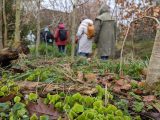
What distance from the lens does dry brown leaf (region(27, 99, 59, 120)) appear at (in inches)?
80.9

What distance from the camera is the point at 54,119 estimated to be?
202 cm

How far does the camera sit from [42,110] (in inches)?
82.6

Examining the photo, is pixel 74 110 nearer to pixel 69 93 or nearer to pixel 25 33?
pixel 69 93

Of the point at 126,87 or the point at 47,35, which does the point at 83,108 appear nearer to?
the point at 126,87

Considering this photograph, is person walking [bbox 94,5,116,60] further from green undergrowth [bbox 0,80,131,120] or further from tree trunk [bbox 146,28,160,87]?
green undergrowth [bbox 0,80,131,120]

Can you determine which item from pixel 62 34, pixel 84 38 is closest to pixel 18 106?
pixel 84 38

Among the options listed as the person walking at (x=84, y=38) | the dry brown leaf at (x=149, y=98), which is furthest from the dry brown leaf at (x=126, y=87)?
the person walking at (x=84, y=38)

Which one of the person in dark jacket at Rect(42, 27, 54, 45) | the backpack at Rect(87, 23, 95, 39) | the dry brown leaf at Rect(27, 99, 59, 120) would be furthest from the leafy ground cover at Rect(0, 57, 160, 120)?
the person in dark jacket at Rect(42, 27, 54, 45)

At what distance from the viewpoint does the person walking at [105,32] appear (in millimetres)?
9406

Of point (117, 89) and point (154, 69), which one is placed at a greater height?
point (154, 69)

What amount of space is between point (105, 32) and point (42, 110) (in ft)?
24.5

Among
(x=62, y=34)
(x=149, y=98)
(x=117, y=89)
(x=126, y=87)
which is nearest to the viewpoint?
(x=149, y=98)

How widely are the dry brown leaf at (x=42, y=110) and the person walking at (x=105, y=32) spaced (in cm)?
729

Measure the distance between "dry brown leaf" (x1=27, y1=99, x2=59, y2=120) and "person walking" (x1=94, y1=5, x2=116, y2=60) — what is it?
729 cm
